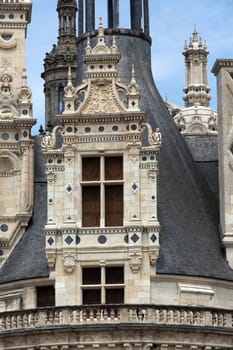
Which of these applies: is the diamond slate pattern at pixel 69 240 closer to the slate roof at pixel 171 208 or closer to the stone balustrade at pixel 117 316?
the slate roof at pixel 171 208

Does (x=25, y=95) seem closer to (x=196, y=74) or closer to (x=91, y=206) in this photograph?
(x=91, y=206)

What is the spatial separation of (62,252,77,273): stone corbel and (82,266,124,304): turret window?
1.42ft

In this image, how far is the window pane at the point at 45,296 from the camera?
48.6 metres

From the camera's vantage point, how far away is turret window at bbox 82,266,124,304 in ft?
158

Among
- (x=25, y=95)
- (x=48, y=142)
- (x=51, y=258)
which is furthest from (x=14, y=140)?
(x=51, y=258)

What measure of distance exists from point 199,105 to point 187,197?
26353 millimetres

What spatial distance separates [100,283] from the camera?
158 feet

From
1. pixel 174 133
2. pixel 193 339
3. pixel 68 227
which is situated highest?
pixel 174 133

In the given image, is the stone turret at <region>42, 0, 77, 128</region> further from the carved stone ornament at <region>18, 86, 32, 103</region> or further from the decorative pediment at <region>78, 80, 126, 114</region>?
the decorative pediment at <region>78, 80, 126, 114</region>

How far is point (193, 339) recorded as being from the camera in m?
46.6

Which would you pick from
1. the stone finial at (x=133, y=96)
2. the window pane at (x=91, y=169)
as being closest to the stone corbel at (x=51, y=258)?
the window pane at (x=91, y=169)

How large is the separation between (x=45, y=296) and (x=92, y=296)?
1.46 meters

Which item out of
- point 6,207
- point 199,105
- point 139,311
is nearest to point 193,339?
point 139,311

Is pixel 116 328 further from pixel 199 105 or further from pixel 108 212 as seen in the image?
pixel 199 105
